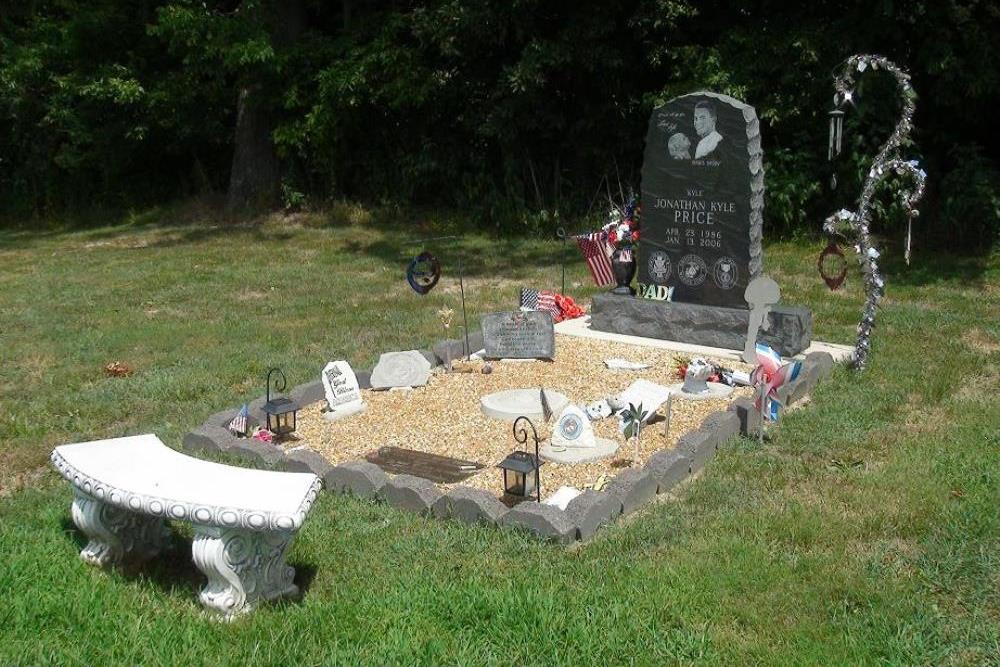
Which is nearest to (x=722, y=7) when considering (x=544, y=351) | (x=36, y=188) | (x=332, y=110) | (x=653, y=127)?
(x=332, y=110)

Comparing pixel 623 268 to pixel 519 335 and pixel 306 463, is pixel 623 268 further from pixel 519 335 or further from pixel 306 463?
pixel 306 463

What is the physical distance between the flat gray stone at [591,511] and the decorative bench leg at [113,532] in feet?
6.60

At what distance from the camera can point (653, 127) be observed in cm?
898

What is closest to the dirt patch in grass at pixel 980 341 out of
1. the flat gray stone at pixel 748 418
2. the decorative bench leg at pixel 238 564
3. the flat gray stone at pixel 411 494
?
the flat gray stone at pixel 748 418

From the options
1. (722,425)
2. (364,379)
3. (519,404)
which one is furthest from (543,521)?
(364,379)

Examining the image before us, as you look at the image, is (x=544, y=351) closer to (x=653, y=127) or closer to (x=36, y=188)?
(x=653, y=127)

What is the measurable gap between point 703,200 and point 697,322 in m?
1.11

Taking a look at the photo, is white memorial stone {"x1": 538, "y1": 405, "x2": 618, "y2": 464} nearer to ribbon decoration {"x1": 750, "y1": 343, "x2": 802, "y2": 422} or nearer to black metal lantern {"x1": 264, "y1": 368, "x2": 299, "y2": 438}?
ribbon decoration {"x1": 750, "y1": 343, "x2": 802, "y2": 422}

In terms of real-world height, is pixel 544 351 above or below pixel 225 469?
below

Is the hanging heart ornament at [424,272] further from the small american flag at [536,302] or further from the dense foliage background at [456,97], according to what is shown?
the dense foliage background at [456,97]

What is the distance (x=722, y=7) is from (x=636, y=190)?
326 centimetres

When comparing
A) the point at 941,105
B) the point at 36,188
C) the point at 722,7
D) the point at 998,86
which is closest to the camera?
the point at 998,86

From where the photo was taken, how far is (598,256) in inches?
401

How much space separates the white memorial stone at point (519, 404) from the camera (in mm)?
6914
